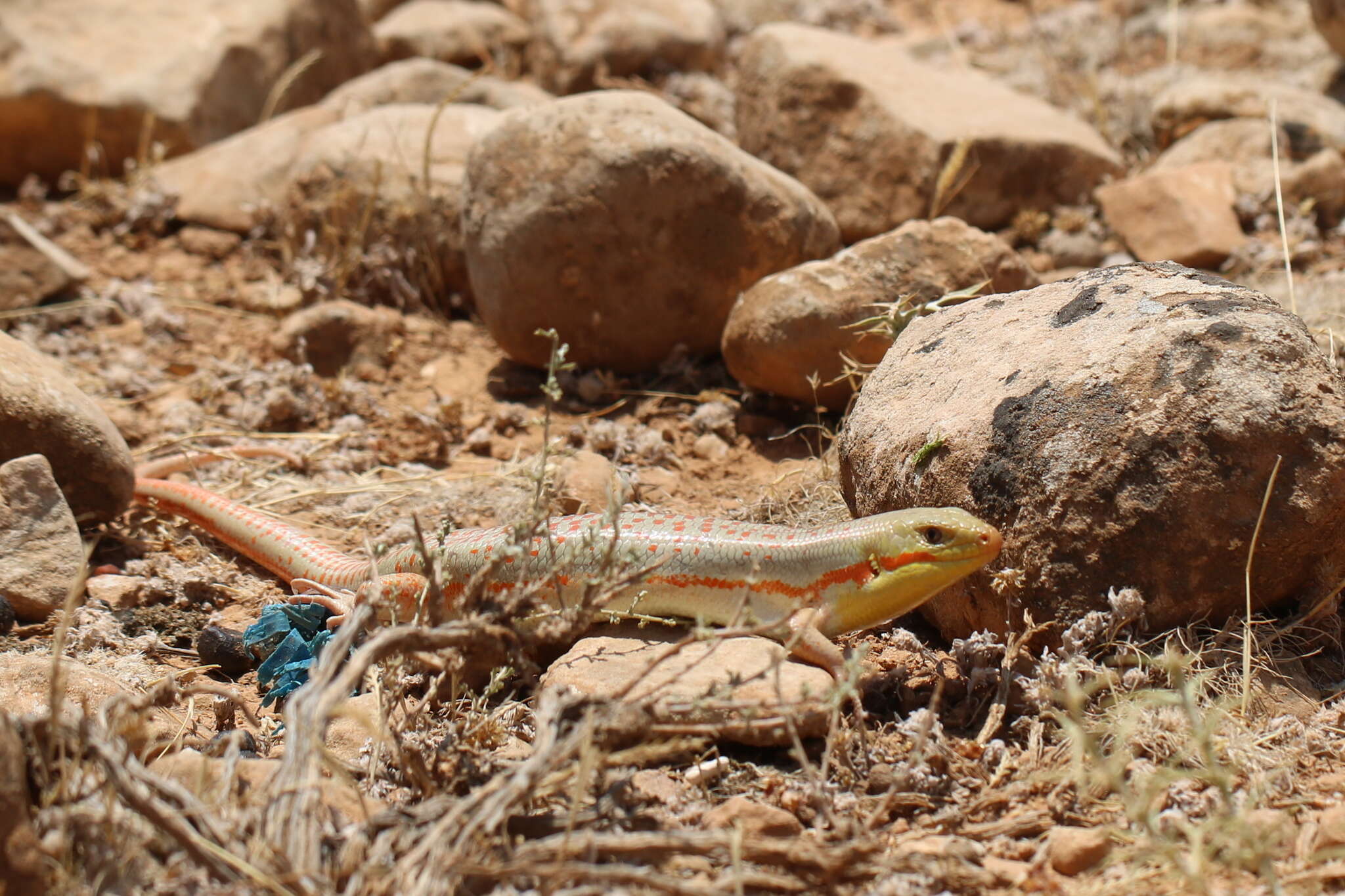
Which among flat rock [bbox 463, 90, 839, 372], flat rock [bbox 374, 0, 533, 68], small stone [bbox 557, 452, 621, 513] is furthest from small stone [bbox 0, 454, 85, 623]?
flat rock [bbox 374, 0, 533, 68]

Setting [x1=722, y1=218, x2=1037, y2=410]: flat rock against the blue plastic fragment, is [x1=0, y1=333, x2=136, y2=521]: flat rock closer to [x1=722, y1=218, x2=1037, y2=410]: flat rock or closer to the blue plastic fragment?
the blue plastic fragment

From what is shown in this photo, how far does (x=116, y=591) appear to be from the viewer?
4527 millimetres

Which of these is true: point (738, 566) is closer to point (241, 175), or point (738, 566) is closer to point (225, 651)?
point (225, 651)

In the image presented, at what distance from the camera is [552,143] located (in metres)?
5.98

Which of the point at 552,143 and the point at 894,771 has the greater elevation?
the point at 552,143

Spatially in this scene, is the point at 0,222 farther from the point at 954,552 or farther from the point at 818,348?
the point at 954,552

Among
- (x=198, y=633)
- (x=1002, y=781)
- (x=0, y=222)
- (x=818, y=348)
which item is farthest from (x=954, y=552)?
(x=0, y=222)

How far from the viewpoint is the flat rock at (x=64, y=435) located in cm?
454

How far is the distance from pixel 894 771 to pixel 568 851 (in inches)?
Answer: 41.7

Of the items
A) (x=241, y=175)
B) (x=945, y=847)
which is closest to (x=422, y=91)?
(x=241, y=175)

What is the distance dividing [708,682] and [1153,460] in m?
1.50

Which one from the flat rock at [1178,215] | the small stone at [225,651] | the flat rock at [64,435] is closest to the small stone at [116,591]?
the flat rock at [64,435]

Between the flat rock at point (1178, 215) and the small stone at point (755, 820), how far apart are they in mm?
4564

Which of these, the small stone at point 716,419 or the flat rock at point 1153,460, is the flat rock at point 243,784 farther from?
the small stone at point 716,419
